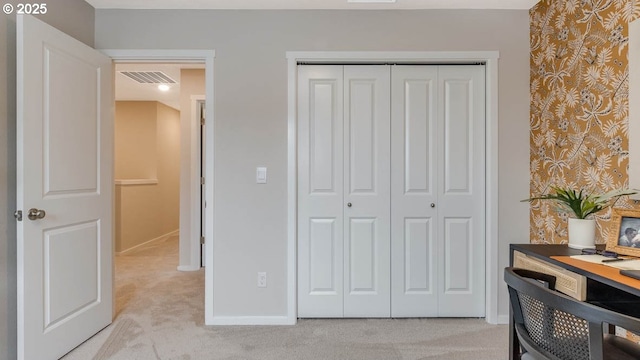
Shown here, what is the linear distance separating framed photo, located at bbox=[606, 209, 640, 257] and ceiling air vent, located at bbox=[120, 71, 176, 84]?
14.3 feet

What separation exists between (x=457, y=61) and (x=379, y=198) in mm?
1193

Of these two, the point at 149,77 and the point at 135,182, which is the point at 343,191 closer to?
the point at 149,77

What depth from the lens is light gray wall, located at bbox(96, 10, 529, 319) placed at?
237cm

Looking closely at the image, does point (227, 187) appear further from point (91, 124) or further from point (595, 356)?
point (595, 356)

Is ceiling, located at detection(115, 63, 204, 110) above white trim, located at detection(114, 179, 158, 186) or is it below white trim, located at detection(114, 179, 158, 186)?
above

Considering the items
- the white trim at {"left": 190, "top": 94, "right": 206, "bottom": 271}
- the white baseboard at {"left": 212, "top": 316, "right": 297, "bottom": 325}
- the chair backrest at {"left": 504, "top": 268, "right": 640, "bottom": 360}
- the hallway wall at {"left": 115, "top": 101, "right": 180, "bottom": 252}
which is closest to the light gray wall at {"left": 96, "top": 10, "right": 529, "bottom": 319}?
the white baseboard at {"left": 212, "top": 316, "right": 297, "bottom": 325}

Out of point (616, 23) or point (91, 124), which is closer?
point (616, 23)

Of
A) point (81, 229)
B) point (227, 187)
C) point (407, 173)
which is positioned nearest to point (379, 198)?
point (407, 173)

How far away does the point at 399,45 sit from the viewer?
238cm

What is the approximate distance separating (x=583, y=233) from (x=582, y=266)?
0.41 m

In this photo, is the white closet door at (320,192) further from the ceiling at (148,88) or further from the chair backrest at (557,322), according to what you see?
the ceiling at (148,88)

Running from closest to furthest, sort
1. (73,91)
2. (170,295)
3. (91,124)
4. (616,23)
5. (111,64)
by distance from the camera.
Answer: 1. (616,23)
2. (73,91)
3. (91,124)
4. (111,64)
5. (170,295)

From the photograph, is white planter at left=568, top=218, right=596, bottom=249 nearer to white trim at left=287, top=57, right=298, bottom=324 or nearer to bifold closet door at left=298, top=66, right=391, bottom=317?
bifold closet door at left=298, top=66, right=391, bottom=317

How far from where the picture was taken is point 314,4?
7.57 ft
